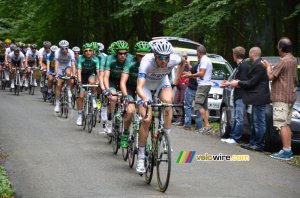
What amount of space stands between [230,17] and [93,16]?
776 inches

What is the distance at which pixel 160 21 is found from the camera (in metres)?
22.3

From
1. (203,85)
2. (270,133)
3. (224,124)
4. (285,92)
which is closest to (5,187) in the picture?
(285,92)

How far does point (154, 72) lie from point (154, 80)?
0.23 metres

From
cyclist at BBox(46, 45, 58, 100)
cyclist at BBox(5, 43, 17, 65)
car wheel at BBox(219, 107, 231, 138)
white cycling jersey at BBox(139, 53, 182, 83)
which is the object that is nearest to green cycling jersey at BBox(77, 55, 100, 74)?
car wheel at BBox(219, 107, 231, 138)

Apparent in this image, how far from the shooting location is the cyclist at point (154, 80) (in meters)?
7.55

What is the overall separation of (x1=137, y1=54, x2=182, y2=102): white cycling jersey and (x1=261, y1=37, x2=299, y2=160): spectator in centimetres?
259

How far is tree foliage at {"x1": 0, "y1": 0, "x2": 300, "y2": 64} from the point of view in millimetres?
18172

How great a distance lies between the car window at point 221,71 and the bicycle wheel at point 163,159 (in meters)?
9.30

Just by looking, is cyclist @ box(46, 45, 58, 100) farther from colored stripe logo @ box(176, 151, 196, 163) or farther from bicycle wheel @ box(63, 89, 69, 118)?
colored stripe logo @ box(176, 151, 196, 163)

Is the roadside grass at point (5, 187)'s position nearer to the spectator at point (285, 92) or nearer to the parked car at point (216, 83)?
the spectator at point (285, 92)

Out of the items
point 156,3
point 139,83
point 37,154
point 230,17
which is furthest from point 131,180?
point 156,3

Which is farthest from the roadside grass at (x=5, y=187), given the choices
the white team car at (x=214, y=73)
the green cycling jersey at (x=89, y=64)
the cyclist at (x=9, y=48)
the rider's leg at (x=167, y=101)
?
the cyclist at (x=9, y=48)

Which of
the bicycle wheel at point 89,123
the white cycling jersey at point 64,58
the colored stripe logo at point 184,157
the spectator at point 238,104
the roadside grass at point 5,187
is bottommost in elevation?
the colored stripe logo at point 184,157

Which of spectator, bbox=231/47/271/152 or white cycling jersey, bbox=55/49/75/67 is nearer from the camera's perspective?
spectator, bbox=231/47/271/152
